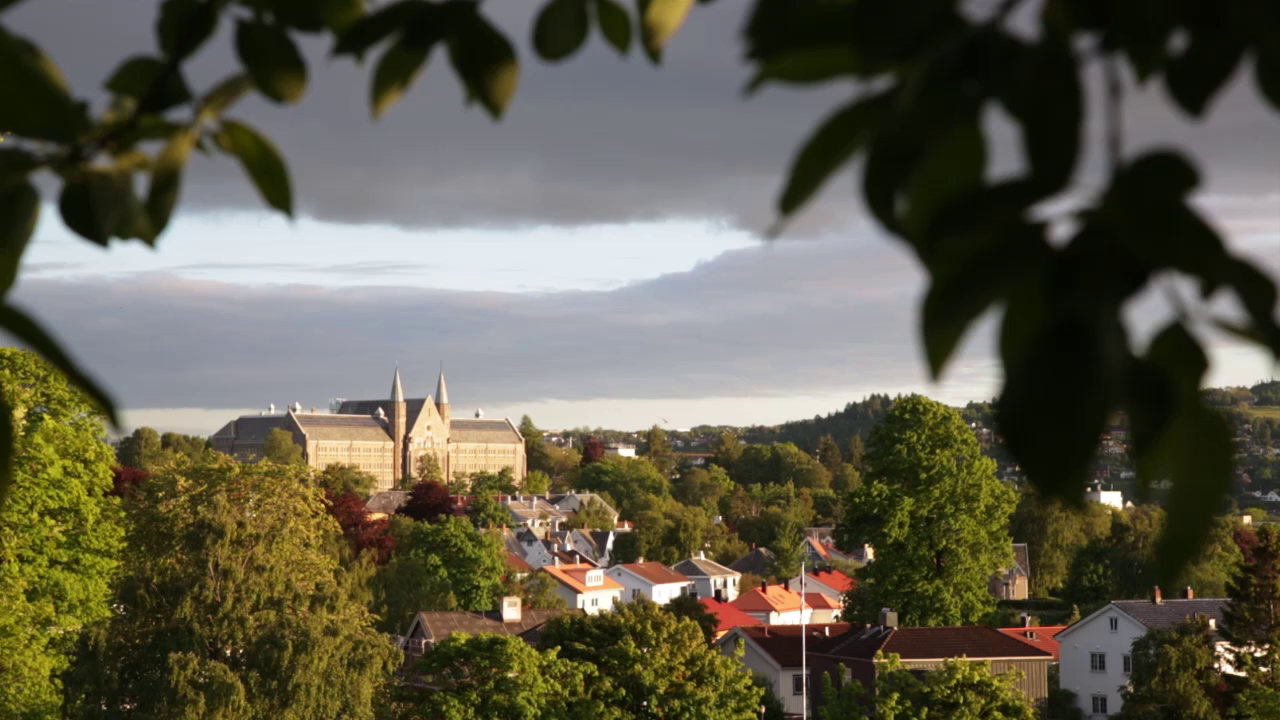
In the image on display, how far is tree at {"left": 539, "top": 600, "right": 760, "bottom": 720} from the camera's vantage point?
27.8 m

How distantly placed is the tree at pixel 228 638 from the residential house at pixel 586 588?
40.5 m

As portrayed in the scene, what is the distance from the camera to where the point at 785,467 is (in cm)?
13775

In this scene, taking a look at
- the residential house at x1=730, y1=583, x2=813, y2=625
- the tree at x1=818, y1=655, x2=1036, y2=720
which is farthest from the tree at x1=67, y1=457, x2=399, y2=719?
the residential house at x1=730, y1=583, x2=813, y2=625

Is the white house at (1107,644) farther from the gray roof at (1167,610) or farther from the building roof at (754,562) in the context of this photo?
the building roof at (754,562)

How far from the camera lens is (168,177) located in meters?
1.50

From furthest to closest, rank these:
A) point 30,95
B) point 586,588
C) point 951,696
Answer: point 586,588 → point 951,696 → point 30,95

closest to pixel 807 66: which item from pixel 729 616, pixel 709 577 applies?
pixel 729 616

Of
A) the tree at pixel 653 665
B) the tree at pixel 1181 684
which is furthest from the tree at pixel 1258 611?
the tree at pixel 653 665

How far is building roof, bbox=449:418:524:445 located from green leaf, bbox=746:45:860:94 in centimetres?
16006

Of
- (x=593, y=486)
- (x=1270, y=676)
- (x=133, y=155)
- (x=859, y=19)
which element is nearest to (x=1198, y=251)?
(x=859, y=19)

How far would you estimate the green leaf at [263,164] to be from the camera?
146 centimetres

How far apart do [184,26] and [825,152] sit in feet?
2.48

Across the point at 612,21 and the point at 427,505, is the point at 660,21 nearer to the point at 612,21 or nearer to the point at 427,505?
the point at 612,21

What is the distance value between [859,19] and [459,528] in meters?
56.0
